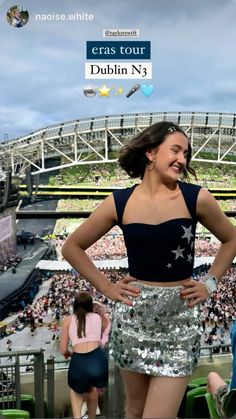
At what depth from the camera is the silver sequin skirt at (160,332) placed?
0.87m

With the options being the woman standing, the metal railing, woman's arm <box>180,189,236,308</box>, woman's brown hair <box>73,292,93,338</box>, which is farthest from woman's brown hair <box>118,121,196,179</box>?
the metal railing

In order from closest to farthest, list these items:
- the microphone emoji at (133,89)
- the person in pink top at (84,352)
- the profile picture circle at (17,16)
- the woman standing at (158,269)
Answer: the woman standing at (158,269), the person in pink top at (84,352), the profile picture circle at (17,16), the microphone emoji at (133,89)

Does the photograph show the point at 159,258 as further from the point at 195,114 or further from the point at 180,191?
the point at 195,114

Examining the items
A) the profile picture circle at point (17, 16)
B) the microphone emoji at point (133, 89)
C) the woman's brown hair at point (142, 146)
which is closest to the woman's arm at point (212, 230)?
the woman's brown hair at point (142, 146)

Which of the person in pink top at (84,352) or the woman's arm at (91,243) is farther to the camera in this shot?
the person in pink top at (84,352)

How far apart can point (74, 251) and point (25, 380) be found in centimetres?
99

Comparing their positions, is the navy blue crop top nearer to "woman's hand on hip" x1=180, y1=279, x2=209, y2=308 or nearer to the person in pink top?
"woman's hand on hip" x1=180, y1=279, x2=209, y2=308

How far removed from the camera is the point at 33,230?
61.8ft

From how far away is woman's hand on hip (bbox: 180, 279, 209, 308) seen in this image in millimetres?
873

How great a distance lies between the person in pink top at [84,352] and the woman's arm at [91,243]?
390mm

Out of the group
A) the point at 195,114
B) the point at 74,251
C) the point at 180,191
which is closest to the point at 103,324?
the point at 74,251

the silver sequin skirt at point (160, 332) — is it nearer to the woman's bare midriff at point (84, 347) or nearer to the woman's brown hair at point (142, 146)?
the woman's brown hair at point (142, 146)

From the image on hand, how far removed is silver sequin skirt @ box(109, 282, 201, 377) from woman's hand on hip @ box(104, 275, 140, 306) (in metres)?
0.01

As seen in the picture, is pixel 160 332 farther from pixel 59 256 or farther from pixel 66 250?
pixel 59 256
